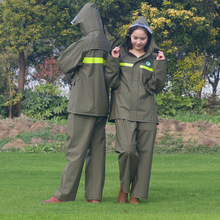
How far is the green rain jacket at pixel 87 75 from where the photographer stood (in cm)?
661

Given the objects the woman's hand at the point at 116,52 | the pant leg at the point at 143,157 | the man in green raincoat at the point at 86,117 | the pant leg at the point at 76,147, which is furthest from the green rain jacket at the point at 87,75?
the pant leg at the point at 143,157

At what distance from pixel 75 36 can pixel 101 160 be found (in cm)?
2488

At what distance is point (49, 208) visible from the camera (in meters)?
6.16

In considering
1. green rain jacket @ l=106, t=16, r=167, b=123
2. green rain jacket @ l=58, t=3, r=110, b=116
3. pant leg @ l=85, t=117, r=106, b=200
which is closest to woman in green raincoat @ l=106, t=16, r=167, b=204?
green rain jacket @ l=106, t=16, r=167, b=123

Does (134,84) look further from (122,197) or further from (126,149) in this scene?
(122,197)

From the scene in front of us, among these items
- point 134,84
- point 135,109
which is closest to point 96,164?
point 135,109

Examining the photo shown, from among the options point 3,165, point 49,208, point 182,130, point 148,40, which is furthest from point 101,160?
point 182,130

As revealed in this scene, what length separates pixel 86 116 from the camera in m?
6.63

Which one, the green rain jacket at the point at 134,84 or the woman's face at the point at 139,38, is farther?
the woman's face at the point at 139,38

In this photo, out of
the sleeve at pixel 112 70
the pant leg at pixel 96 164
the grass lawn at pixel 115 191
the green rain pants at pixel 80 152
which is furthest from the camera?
the pant leg at pixel 96 164

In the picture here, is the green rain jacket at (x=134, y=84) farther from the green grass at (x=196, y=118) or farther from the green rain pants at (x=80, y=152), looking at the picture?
the green grass at (x=196, y=118)

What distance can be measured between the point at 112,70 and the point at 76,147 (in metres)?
1.03

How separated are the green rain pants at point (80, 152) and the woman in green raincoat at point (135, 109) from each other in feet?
0.94

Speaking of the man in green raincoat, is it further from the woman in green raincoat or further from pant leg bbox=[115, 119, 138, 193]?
pant leg bbox=[115, 119, 138, 193]
